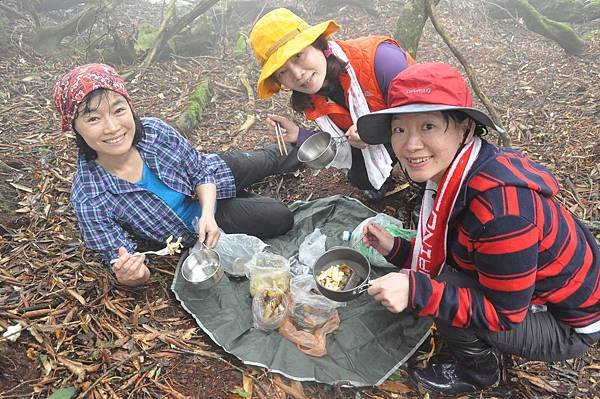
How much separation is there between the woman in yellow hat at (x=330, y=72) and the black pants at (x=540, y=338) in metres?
1.55

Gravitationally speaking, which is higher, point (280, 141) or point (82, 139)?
point (82, 139)

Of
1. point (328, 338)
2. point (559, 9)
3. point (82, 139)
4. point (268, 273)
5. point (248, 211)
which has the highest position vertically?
point (559, 9)

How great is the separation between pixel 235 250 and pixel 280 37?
1.62m

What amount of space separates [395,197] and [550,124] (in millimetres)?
2117

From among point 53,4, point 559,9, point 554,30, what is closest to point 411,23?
point 554,30

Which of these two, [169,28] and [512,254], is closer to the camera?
[512,254]

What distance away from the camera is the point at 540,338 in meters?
2.17

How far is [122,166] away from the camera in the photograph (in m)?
2.93

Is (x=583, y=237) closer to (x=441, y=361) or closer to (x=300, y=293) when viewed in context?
(x=441, y=361)

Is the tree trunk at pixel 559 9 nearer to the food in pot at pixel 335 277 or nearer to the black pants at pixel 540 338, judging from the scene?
the food in pot at pixel 335 277

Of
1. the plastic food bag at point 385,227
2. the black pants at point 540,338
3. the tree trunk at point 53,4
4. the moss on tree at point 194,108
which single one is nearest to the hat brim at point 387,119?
the black pants at point 540,338

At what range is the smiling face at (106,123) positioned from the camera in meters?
2.55

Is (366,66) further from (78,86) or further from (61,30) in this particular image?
(61,30)

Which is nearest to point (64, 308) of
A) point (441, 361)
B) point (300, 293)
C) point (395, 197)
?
point (300, 293)
